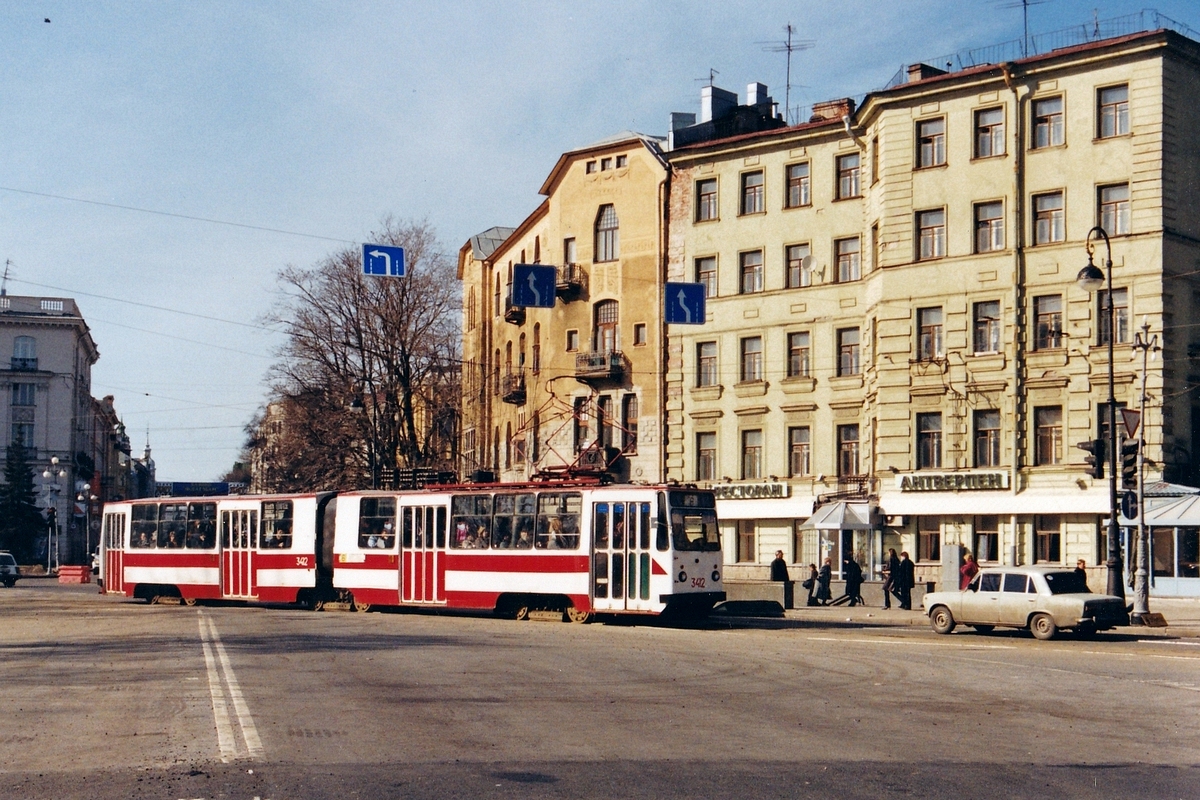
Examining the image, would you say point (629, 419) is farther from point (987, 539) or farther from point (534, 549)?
point (534, 549)

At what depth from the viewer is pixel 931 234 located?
152ft

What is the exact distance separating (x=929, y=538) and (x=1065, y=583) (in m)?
19.3

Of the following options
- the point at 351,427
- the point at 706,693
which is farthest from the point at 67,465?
the point at 706,693

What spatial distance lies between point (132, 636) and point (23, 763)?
15.5 m

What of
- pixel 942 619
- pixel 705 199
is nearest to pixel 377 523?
pixel 942 619

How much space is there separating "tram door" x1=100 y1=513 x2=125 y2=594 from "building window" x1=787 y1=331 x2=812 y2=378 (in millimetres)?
23078

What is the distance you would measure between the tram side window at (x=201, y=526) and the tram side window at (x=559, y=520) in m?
12.4

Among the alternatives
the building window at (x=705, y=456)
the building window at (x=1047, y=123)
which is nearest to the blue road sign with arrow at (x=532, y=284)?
the building window at (x=1047, y=123)

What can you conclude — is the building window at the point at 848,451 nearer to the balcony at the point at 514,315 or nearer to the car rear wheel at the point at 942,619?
the balcony at the point at 514,315

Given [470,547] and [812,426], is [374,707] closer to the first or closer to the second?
[470,547]

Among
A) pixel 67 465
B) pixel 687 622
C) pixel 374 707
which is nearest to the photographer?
pixel 374 707

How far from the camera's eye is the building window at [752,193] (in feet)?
172

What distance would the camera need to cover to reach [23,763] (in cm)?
1077

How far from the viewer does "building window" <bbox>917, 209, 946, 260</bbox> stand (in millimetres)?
46000
